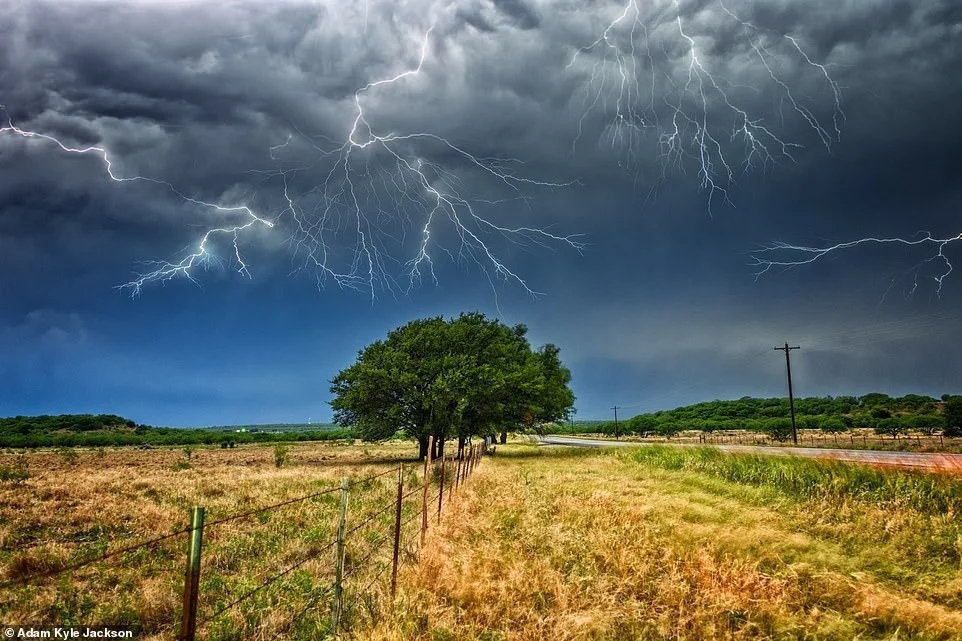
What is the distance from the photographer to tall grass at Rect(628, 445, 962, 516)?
11008mm

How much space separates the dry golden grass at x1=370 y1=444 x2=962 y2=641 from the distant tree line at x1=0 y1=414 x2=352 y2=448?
191 ft

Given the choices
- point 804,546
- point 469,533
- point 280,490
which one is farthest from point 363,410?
point 804,546

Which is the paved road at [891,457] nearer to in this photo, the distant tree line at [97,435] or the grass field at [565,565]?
the grass field at [565,565]

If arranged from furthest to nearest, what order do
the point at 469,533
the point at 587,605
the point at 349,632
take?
the point at 469,533 < the point at 587,605 < the point at 349,632

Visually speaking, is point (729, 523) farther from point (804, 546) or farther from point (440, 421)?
point (440, 421)

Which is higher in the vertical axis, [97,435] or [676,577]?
[676,577]

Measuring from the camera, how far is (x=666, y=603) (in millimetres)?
6430

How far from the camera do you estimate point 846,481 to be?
Result: 12.7 metres

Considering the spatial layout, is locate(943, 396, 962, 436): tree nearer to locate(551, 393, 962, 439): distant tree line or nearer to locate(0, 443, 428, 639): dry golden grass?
locate(551, 393, 962, 439): distant tree line

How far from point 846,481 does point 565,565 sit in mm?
9299

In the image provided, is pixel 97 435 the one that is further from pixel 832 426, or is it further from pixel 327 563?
pixel 832 426

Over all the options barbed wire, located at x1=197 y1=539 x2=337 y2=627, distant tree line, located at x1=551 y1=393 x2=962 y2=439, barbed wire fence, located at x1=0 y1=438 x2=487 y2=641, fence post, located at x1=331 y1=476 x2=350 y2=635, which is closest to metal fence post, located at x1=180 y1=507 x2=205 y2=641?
barbed wire fence, located at x1=0 y1=438 x2=487 y2=641

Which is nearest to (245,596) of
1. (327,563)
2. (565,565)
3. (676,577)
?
(565,565)

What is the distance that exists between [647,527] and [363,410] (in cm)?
2557
